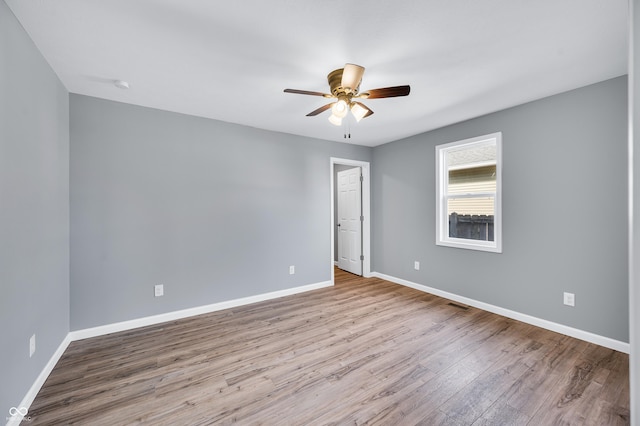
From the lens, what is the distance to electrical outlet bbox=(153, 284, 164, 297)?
3054 millimetres

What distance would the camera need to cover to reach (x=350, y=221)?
17.5 feet

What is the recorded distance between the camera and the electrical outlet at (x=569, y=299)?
2674 millimetres

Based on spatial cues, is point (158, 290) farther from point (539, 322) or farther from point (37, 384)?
point (539, 322)

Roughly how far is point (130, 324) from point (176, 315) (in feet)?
1.47

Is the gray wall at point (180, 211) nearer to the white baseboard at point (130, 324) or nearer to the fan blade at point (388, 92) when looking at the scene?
the white baseboard at point (130, 324)

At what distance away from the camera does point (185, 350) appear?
2502mm

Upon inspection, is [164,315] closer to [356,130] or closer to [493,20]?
[356,130]

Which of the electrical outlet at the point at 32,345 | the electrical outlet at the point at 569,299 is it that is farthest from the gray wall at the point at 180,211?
the electrical outlet at the point at 569,299

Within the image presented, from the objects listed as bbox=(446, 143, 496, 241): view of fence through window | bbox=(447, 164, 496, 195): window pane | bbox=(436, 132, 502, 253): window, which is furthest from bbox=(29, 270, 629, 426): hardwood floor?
bbox=(447, 164, 496, 195): window pane

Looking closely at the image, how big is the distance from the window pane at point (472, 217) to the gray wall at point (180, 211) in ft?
6.78

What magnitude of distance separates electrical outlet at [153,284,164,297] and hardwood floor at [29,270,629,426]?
0.36 metres

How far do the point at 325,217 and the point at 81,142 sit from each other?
10.4ft

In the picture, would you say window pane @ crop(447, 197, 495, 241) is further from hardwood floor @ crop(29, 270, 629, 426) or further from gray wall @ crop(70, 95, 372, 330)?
gray wall @ crop(70, 95, 372, 330)

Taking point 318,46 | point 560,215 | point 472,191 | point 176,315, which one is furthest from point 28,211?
point 560,215
